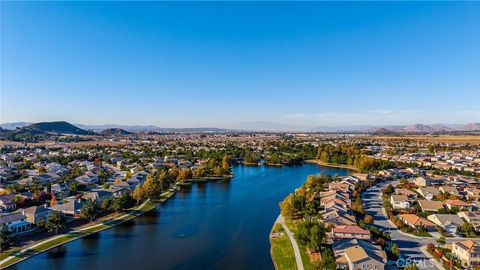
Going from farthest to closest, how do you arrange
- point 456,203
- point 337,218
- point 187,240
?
point 456,203 → point 337,218 → point 187,240

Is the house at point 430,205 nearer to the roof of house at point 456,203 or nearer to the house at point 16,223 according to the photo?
the roof of house at point 456,203

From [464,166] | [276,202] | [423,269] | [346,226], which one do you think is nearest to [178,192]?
[276,202]

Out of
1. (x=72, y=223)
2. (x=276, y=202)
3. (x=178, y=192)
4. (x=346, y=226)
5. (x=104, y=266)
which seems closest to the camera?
(x=104, y=266)

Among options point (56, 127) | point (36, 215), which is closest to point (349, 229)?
point (36, 215)

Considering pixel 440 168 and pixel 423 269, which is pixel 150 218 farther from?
pixel 440 168

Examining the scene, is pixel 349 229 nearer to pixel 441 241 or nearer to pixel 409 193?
pixel 441 241

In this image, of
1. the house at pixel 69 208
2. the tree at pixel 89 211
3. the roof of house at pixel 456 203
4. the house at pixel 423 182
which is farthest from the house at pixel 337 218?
the house at pixel 69 208
